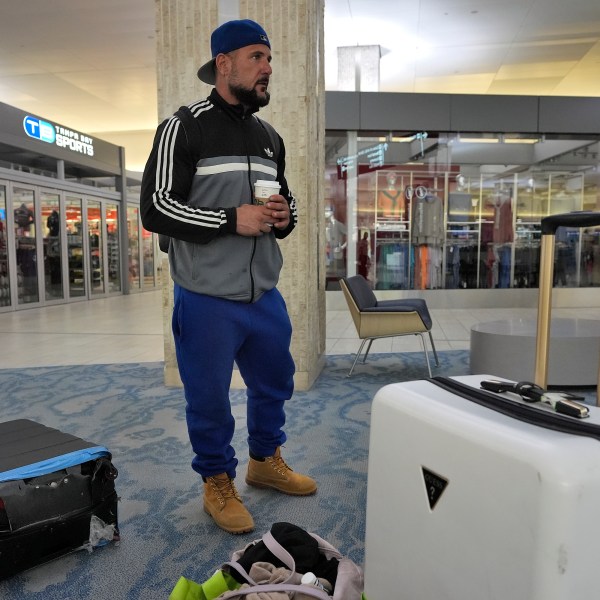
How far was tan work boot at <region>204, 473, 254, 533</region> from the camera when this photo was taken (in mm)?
1892

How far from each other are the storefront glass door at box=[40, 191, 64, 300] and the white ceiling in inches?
Answer: 88.6

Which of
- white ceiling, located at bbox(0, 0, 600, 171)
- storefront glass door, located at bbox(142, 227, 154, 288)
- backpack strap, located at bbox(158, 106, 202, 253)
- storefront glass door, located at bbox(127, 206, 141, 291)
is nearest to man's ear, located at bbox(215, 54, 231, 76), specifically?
backpack strap, located at bbox(158, 106, 202, 253)

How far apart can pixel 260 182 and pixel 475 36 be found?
834 cm

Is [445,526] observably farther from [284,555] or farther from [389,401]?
[284,555]

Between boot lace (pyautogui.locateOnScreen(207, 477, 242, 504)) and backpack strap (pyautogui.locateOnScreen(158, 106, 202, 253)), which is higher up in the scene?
backpack strap (pyautogui.locateOnScreen(158, 106, 202, 253))

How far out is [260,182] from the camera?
1.73 m

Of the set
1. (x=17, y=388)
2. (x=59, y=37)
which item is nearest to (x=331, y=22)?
(x=59, y=37)

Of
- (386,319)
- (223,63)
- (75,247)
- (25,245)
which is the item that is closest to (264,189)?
(223,63)

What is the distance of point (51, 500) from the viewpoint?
5.43 ft

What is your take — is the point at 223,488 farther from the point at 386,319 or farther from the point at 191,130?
the point at 386,319

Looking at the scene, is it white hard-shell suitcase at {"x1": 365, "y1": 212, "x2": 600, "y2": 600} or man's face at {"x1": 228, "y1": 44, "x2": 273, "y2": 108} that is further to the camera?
man's face at {"x1": 228, "y1": 44, "x2": 273, "y2": 108}

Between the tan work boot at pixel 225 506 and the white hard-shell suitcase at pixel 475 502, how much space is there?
73 cm

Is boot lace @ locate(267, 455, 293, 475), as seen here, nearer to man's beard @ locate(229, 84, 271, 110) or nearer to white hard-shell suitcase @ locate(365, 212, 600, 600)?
white hard-shell suitcase @ locate(365, 212, 600, 600)

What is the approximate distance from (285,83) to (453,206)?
7.08m
